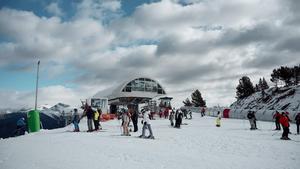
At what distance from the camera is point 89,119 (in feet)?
67.1

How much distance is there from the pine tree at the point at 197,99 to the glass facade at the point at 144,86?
2304 inches

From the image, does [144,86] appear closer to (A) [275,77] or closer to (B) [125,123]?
(B) [125,123]

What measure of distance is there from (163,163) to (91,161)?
7.50 ft

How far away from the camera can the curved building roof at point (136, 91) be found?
57406 mm

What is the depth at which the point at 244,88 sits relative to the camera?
10100 cm

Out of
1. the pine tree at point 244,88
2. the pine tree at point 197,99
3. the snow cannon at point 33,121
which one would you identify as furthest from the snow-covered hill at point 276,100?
the snow cannon at point 33,121

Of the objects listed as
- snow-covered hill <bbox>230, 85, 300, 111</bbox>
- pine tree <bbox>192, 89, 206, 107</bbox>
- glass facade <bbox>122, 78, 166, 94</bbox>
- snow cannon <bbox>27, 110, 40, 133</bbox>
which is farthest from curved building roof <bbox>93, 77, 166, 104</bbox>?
pine tree <bbox>192, 89, 206, 107</bbox>

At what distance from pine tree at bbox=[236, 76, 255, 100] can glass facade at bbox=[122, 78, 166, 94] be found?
47333 millimetres

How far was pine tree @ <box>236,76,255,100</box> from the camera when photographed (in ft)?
325

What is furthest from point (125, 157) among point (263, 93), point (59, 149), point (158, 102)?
point (263, 93)

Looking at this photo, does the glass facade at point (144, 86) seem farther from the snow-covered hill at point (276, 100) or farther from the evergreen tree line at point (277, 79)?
the evergreen tree line at point (277, 79)

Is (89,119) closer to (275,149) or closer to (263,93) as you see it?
(275,149)

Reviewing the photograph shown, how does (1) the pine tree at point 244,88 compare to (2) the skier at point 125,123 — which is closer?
(2) the skier at point 125,123

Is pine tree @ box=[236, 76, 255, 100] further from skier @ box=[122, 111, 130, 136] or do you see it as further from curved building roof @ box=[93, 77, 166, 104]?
skier @ box=[122, 111, 130, 136]
